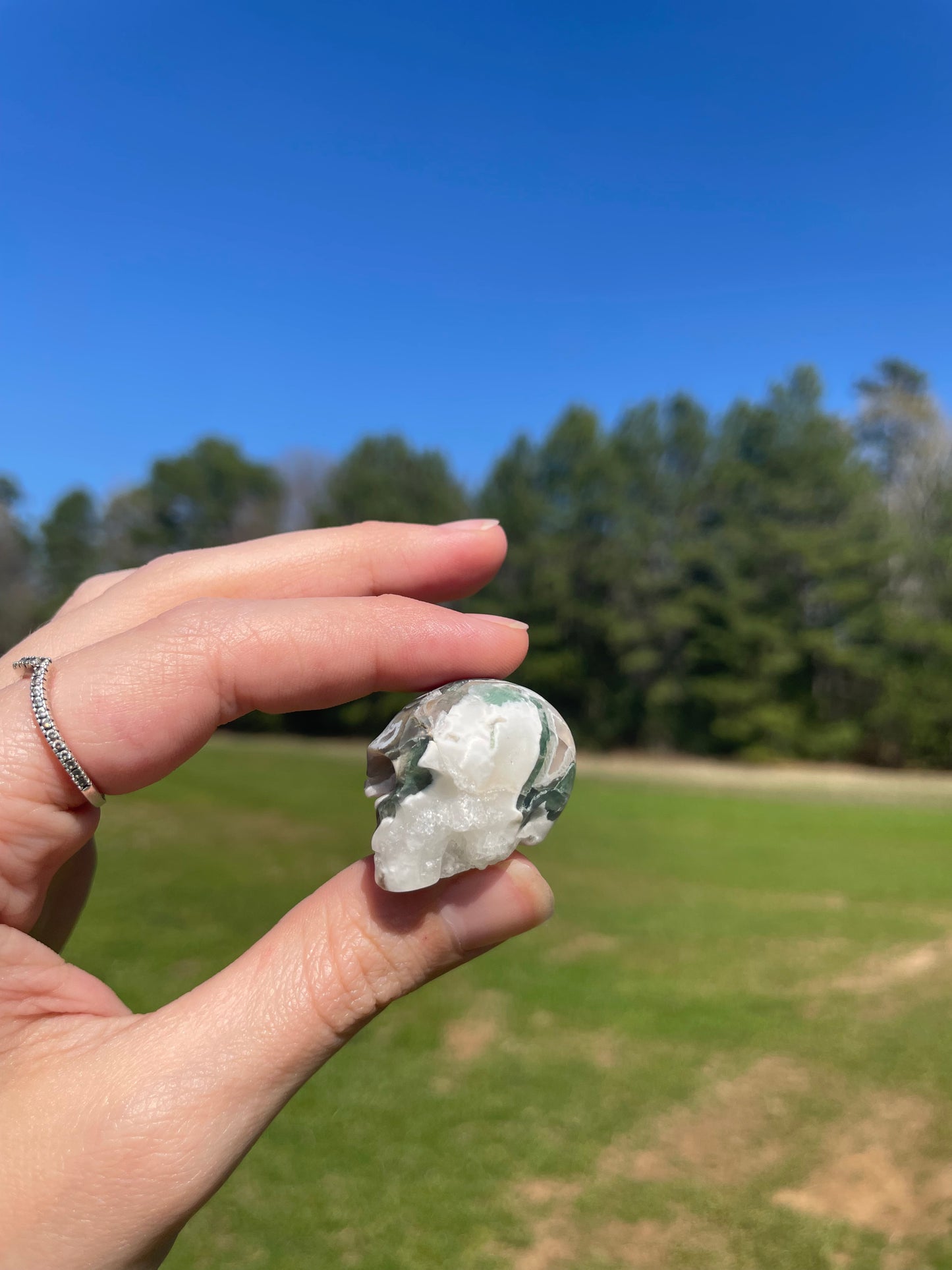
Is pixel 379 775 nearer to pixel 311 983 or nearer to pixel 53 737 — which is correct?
pixel 311 983

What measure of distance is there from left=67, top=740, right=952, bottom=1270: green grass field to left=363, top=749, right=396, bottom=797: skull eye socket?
2.56 metres

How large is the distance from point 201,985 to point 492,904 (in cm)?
57

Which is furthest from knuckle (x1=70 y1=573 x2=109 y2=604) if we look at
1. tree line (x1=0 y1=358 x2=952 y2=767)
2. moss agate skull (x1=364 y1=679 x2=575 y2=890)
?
tree line (x1=0 y1=358 x2=952 y2=767)

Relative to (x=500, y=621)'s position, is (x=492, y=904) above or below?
below

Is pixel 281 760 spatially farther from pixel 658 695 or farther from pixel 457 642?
pixel 457 642

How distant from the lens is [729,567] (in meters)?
21.8

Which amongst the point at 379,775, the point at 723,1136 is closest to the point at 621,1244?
the point at 723,1136

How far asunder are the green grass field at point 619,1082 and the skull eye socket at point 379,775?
2.56 meters

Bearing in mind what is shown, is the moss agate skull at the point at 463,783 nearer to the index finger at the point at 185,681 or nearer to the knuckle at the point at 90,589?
the index finger at the point at 185,681

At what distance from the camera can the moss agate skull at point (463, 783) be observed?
5.23ft

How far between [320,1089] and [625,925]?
10.7ft

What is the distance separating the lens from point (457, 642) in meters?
1.90

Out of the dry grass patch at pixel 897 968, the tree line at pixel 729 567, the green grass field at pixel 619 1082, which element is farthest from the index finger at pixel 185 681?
the tree line at pixel 729 567

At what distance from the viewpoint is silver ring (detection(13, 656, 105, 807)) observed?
1.53 metres
